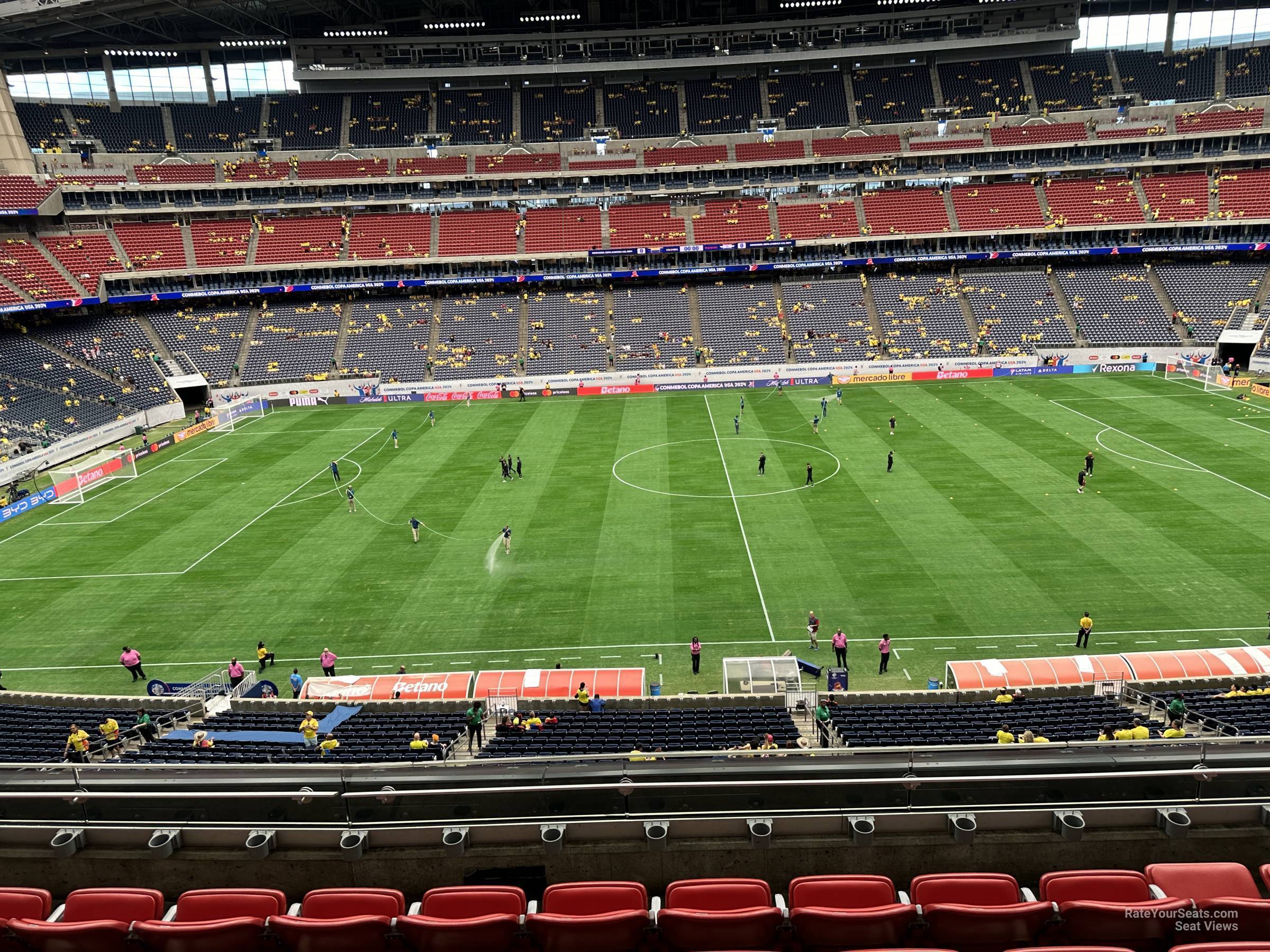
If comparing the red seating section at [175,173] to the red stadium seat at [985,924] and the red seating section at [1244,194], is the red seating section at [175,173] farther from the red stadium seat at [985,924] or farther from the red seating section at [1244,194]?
the red seating section at [1244,194]

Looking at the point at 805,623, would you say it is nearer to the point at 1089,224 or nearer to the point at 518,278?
the point at 518,278

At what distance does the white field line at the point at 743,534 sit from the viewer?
2766cm

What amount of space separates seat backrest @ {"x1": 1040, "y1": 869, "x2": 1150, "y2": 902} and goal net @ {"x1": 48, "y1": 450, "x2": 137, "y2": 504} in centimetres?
5183

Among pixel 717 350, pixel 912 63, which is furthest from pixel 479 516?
pixel 912 63

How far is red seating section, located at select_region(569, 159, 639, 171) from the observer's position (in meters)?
86.4

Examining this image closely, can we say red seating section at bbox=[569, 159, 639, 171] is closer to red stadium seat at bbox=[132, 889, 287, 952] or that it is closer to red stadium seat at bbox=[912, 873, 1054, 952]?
red stadium seat at bbox=[132, 889, 287, 952]

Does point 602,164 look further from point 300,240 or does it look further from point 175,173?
point 175,173

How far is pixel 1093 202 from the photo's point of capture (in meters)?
79.2

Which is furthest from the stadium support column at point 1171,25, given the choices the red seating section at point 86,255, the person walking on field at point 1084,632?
the red seating section at point 86,255

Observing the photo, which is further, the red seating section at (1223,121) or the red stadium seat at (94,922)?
the red seating section at (1223,121)

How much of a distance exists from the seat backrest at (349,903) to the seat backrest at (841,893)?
314cm

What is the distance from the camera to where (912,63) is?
92.3 m

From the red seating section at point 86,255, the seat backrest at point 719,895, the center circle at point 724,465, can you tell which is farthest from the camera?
the red seating section at point 86,255

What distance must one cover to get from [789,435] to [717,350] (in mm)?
24270
